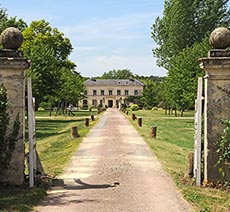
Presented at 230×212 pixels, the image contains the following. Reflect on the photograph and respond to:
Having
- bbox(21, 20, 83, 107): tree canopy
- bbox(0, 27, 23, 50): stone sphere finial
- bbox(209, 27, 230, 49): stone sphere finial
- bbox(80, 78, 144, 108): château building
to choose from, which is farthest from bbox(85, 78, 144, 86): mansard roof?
bbox(0, 27, 23, 50): stone sphere finial

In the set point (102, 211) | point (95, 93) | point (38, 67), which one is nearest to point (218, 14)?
point (38, 67)

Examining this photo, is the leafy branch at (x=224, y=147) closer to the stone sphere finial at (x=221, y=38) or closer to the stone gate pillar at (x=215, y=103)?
the stone gate pillar at (x=215, y=103)

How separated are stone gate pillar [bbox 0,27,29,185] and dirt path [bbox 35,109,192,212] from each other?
0.97m

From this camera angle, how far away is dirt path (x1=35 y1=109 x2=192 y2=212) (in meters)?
8.12

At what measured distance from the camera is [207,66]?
383 inches

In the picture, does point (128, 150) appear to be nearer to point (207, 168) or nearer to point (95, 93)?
point (207, 168)

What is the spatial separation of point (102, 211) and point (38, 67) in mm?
31439

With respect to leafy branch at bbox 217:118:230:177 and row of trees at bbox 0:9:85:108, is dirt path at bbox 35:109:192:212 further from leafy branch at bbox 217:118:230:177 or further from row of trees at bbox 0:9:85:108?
row of trees at bbox 0:9:85:108

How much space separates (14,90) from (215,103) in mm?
4500

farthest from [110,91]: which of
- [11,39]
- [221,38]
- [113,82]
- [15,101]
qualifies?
[15,101]

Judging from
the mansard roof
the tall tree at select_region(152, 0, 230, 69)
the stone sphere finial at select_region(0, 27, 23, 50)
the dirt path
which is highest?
the tall tree at select_region(152, 0, 230, 69)

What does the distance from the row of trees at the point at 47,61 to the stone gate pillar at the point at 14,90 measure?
20.6 m

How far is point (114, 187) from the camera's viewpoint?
9734mm

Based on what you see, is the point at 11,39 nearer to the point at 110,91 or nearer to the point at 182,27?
the point at 182,27
